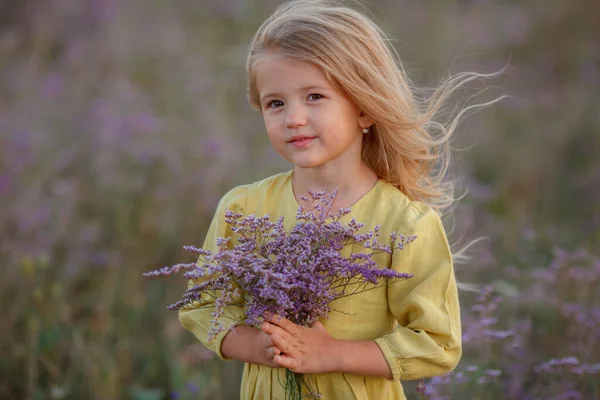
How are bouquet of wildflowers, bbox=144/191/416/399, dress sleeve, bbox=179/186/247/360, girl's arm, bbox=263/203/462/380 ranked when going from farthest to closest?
1. dress sleeve, bbox=179/186/247/360
2. girl's arm, bbox=263/203/462/380
3. bouquet of wildflowers, bbox=144/191/416/399

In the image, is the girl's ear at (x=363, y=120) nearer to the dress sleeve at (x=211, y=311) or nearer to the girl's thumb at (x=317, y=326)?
the dress sleeve at (x=211, y=311)

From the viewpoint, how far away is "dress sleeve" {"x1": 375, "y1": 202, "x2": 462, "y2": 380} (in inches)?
87.4

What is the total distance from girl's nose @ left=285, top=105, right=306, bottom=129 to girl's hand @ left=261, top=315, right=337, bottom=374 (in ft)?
1.88

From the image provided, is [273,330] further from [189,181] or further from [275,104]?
[189,181]

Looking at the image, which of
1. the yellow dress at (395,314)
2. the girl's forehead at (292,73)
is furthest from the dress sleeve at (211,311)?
the girl's forehead at (292,73)

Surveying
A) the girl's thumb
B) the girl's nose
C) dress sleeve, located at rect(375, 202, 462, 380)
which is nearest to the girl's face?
the girl's nose

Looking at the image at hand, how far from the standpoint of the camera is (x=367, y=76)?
7.99ft

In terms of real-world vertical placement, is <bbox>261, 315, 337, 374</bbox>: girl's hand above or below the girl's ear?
below

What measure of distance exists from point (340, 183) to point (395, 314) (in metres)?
0.44

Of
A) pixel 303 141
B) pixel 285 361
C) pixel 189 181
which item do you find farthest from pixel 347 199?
pixel 189 181

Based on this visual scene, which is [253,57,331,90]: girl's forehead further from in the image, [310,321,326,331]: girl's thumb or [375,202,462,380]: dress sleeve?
[310,321,326,331]: girl's thumb

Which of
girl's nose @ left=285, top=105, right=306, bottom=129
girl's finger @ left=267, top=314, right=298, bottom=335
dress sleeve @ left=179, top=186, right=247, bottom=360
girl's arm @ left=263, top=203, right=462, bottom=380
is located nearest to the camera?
girl's finger @ left=267, top=314, right=298, bottom=335

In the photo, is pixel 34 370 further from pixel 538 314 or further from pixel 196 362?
pixel 538 314

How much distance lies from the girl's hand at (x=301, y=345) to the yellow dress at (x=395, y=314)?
13 cm
